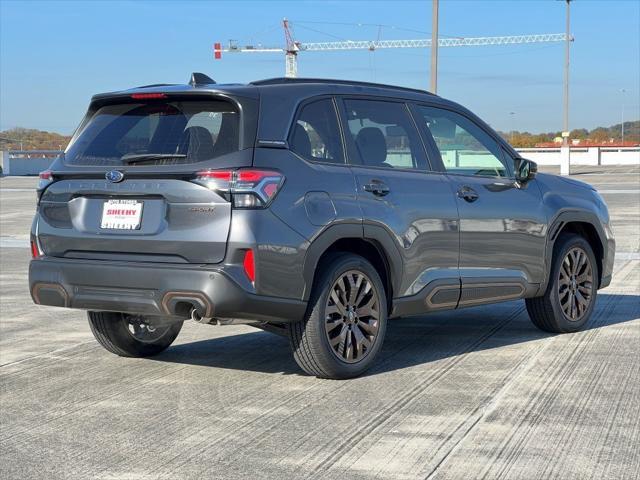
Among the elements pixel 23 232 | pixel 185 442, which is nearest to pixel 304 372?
pixel 185 442

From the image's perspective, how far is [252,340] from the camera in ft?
27.2

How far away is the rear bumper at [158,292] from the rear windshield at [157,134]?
24.8 inches

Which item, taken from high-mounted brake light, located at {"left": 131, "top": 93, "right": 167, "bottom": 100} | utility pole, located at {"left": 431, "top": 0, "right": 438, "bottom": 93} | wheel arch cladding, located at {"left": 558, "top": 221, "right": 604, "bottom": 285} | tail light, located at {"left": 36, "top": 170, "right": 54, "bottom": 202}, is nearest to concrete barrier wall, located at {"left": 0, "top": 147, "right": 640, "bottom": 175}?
utility pole, located at {"left": 431, "top": 0, "right": 438, "bottom": 93}

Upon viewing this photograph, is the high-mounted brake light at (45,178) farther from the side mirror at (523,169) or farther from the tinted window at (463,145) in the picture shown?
the side mirror at (523,169)

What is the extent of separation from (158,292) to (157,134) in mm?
967

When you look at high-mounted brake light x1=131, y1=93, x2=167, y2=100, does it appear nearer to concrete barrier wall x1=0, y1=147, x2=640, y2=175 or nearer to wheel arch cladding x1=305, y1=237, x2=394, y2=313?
wheel arch cladding x1=305, y1=237, x2=394, y2=313

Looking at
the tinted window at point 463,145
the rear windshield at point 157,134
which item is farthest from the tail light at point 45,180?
the tinted window at point 463,145

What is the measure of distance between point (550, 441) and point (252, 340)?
3473 millimetres

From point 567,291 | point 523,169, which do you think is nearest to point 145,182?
point 523,169

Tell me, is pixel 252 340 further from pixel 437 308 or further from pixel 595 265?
pixel 595 265

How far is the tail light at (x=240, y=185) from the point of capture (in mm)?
5941

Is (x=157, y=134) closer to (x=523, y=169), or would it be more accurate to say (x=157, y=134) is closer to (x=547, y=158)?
(x=523, y=169)

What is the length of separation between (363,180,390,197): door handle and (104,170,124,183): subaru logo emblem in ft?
4.87

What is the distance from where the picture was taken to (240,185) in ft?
19.5
